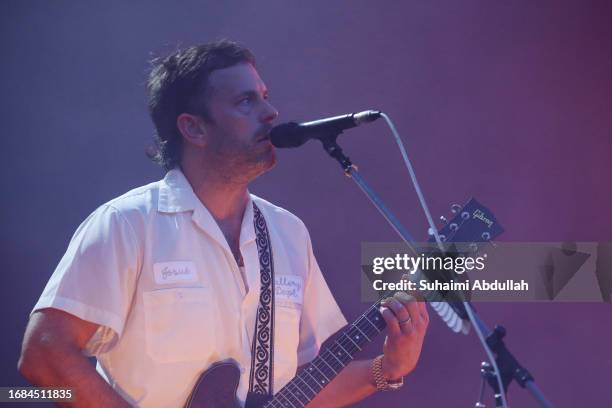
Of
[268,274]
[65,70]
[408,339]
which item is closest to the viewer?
[408,339]

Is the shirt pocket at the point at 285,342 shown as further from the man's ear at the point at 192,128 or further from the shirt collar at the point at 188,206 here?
the man's ear at the point at 192,128

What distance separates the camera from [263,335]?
107 inches

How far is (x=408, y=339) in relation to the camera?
2605mm

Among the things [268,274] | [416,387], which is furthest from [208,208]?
[416,387]

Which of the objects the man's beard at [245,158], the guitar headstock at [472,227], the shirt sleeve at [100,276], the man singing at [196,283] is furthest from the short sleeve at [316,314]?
the guitar headstock at [472,227]

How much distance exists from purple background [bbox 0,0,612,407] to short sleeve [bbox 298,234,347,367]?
0.34 m

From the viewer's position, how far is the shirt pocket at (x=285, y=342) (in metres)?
2.75

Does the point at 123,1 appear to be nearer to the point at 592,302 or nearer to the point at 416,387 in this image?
the point at 416,387

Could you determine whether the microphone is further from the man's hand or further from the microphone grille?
the man's hand

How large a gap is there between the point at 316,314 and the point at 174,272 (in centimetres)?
68

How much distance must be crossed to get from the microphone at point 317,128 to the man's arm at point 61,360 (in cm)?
83

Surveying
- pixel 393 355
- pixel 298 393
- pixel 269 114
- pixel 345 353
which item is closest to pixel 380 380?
pixel 393 355

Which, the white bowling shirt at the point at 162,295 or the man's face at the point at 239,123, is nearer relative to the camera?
the white bowling shirt at the point at 162,295

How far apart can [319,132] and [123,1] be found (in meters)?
1.49
